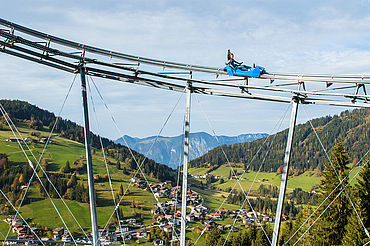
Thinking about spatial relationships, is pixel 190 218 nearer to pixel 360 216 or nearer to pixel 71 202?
pixel 71 202

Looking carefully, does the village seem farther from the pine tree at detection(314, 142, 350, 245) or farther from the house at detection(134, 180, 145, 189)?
the pine tree at detection(314, 142, 350, 245)

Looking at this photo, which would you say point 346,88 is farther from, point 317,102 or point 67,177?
point 67,177

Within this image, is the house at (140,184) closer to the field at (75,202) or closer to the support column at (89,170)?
the field at (75,202)

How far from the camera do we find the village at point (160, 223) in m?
118

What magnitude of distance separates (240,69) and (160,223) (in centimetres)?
12904

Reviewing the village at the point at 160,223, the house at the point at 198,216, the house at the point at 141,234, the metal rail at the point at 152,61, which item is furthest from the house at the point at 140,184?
the metal rail at the point at 152,61

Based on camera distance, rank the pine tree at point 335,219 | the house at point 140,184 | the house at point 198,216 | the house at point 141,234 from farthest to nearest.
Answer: the house at point 140,184 → the house at point 198,216 → the house at point 141,234 → the pine tree at point 335,219

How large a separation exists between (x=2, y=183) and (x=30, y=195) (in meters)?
22.6

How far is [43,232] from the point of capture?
11862cm

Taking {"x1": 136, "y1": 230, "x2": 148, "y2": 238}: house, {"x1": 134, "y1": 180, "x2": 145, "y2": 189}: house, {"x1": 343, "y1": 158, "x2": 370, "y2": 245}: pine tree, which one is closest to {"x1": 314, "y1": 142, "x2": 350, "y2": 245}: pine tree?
{"x1": 343, "y1": 158, "x2": 370, "y2": 245}: pine tree

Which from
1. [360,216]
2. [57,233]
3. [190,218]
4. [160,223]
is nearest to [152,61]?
[360,216]

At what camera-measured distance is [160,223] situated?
465 feet

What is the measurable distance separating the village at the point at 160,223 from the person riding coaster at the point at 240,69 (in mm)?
74449

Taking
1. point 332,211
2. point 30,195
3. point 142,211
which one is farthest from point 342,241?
point 30,195
